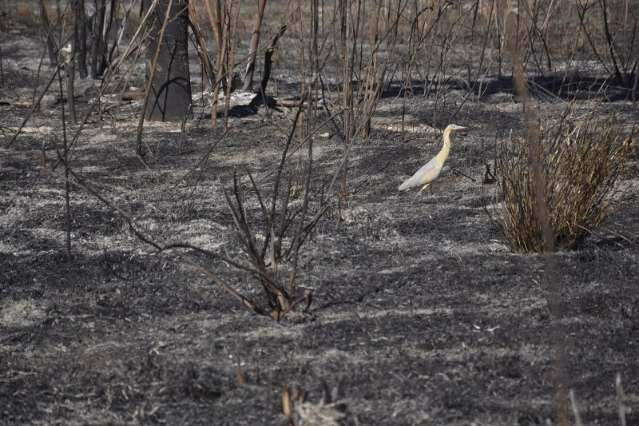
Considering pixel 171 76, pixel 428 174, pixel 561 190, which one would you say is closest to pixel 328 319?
pixel 561 190

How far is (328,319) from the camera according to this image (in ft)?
10.1

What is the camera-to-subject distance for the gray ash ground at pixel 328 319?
2.56 meters

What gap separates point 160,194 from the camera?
15.2ft

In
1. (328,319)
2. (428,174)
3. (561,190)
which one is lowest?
(328,319)

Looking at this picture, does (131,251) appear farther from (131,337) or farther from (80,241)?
(131,337)

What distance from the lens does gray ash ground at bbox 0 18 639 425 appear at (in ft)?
8.41

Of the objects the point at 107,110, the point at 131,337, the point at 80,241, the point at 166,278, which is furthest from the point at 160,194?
the point at 107,110

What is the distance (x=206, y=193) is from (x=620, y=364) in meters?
2.32

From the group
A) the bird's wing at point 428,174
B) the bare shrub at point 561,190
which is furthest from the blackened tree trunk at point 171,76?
the bare shrub at point 561,190

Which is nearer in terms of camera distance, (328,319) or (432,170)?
(328,319)

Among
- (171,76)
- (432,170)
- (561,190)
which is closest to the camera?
(561,190)

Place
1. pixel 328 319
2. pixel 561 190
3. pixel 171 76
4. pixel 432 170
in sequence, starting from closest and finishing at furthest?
1. pixel 328 319
2. pixel 561 190
3. pixel 432 170
4. pixel 171 76

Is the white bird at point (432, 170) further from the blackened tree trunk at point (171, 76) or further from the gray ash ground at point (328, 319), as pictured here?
the blackened tree trunk at point (171, 76)

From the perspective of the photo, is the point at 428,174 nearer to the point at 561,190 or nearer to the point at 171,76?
the point at 561,190
